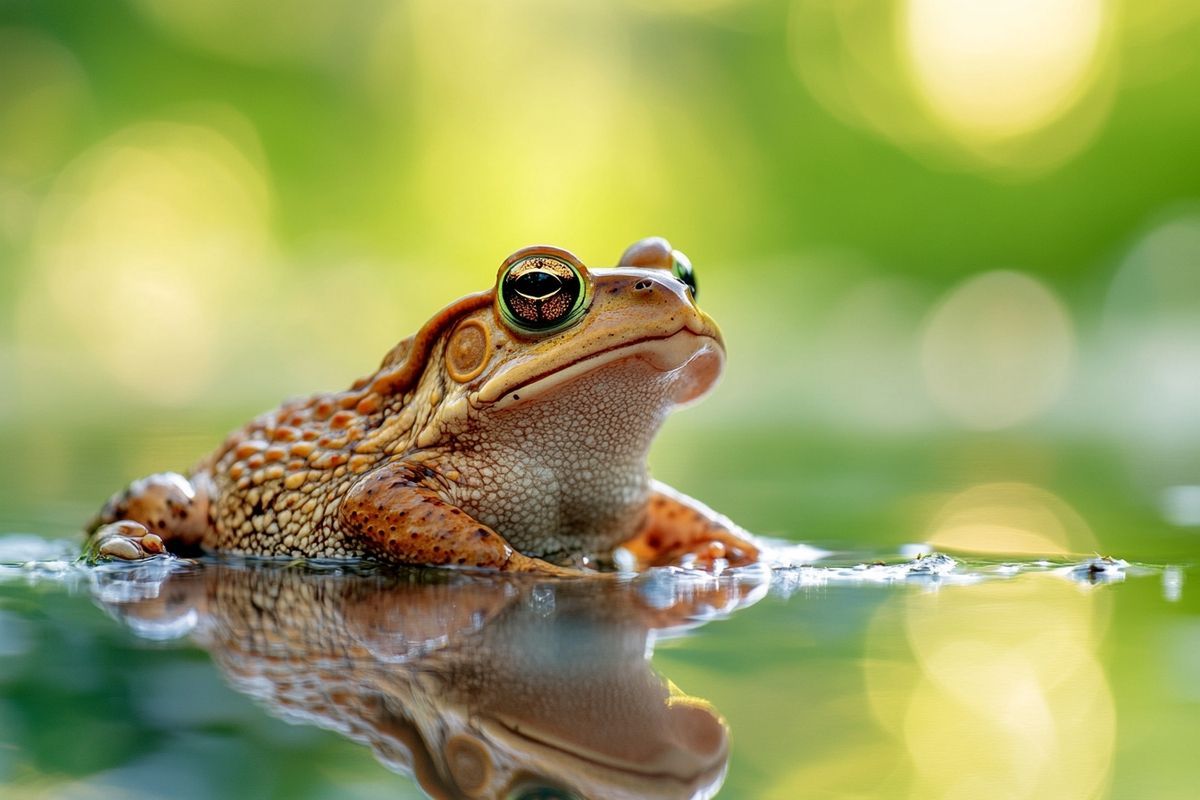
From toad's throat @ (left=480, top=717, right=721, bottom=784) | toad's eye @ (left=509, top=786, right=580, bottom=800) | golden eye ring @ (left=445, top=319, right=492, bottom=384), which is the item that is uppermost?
golden eye ring @ (left=445, top=319, right=492, bottom=384)

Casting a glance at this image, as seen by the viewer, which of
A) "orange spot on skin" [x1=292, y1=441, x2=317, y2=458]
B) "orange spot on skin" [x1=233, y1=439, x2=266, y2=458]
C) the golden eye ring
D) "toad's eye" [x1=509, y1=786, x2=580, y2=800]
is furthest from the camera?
"orange spot on skin" [x1=233, y1=439, x2=266, y2=458]

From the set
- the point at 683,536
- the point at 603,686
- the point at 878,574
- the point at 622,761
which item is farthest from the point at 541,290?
the point at 622,761

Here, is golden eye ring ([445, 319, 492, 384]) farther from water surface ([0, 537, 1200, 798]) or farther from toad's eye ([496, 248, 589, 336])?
water surface ([0, 537, 1200, 798])

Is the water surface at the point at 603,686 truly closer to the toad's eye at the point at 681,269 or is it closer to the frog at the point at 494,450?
the frog at the point at 494,450

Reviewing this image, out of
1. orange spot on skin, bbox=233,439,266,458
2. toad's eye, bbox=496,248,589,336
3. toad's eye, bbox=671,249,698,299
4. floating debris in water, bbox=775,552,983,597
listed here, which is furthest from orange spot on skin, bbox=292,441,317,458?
floating debris in water, bbox=775,552,983,597

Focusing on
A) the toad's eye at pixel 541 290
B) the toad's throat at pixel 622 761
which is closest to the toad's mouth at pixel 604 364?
the toad's eye at pixel 541 290

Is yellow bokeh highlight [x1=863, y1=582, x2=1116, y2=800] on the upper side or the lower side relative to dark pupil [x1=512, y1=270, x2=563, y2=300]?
lower
